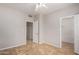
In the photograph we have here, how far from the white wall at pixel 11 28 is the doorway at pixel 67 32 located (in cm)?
81

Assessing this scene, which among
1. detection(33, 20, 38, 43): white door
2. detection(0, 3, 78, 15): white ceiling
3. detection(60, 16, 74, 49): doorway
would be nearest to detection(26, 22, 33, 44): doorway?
detection(33, 20, 38, 43): white door

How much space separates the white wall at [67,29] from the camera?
1.50 metres

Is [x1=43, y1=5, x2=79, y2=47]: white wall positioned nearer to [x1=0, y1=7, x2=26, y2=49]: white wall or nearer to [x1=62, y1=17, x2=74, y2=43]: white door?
[x1=62, y1=17, x2=74, y2=43]: white door

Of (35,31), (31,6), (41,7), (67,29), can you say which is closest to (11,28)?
(35,31)

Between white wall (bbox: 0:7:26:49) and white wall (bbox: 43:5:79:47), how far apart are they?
51cm

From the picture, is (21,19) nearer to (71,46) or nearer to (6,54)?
(6,54)

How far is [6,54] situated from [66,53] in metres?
1.19

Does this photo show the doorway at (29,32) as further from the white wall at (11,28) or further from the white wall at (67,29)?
the white wall at (67,29)

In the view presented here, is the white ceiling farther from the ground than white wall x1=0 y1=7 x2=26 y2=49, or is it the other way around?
the white ceiling

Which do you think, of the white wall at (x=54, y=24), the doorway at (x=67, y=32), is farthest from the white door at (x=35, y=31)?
the doorway at (x=67, y=32)

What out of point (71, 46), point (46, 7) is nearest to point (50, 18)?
point (46, 7)

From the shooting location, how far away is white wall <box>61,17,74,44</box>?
1.50m

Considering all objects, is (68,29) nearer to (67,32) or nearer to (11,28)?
(67,32)

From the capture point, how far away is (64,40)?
154 cm
